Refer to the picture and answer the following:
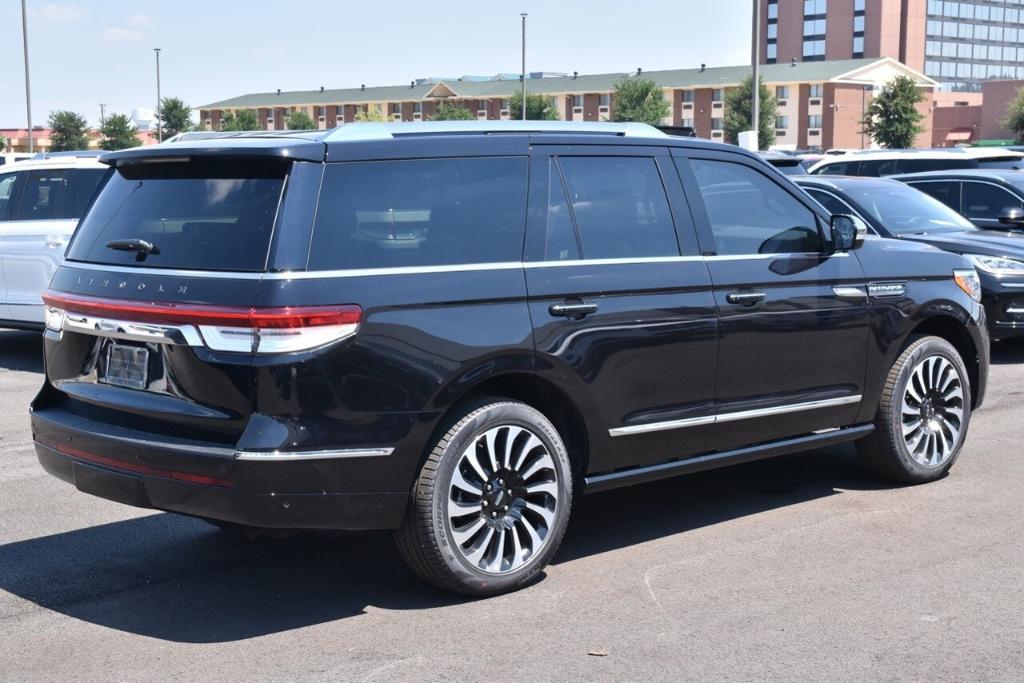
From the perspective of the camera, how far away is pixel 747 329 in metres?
6.00

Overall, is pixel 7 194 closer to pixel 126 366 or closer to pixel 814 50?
pixel 126 366

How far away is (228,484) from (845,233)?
3.61 metres

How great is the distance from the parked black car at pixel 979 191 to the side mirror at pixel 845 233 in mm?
8621

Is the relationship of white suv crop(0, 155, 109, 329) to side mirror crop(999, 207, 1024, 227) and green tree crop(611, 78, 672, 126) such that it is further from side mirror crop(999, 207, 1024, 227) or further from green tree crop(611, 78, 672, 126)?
green tree crop(611, 78, 672, 126)

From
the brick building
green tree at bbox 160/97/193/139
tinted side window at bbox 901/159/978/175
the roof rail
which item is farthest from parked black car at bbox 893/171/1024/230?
green tree at bbox 160/97/193/139

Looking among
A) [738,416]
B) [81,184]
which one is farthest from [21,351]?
[738,416]

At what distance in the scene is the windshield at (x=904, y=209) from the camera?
12352 millimetres

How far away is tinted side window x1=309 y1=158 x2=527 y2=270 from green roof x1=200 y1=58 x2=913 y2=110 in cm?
11058

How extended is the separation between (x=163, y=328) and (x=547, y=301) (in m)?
1.55

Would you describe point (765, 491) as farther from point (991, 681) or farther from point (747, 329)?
point (991, 681)

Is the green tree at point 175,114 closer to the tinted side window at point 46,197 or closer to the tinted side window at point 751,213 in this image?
the tinted side window at point 46,197

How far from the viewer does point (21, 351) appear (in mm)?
13406

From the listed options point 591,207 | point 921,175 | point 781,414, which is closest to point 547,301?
point 591,207

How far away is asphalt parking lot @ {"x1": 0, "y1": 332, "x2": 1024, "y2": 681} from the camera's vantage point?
14.6ft
